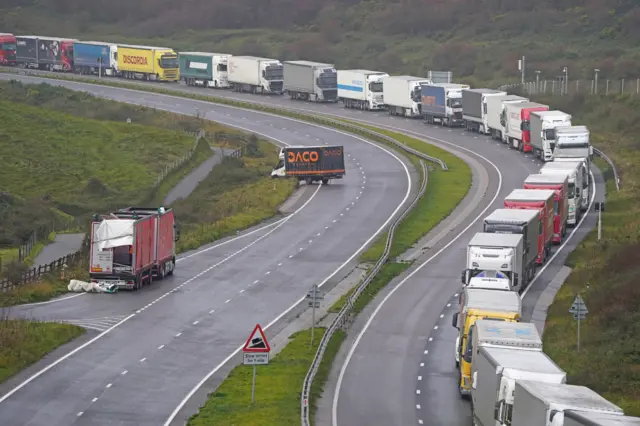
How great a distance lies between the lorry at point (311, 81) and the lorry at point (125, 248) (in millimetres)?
81651

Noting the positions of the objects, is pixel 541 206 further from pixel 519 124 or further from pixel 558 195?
pixel 519 124

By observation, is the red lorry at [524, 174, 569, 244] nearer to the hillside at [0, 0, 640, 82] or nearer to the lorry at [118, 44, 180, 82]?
the hillside at [0, 0, 640, 82]

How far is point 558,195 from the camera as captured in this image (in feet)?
236

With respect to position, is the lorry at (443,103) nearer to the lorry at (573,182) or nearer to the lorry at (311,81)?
the lorry at (311,81)

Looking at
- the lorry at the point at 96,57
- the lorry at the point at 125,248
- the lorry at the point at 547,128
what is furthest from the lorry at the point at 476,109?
the lorry at the point at 96,57

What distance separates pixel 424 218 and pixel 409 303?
73.2 feet

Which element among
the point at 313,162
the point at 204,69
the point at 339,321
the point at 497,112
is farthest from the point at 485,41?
the point at 339,321

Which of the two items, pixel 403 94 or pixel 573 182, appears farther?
pixel 403 94

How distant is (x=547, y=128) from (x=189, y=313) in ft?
164

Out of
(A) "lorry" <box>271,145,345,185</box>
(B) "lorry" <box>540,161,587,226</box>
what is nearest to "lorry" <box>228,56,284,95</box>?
(A) "lorry" <box>271,145,345,185</box>

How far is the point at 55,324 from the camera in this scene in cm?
5234

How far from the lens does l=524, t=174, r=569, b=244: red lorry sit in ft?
236

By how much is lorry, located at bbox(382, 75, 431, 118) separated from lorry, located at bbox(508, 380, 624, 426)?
3955 inches

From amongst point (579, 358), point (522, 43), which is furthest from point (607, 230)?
point (522, 43)
